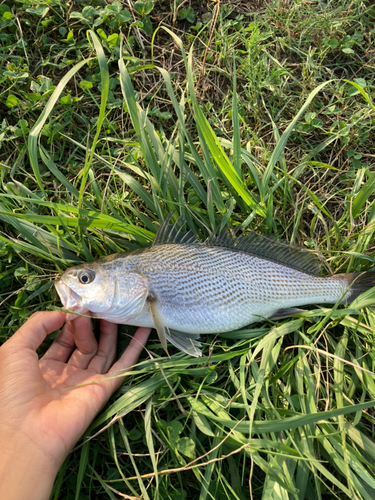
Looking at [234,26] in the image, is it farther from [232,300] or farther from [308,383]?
[308,383]

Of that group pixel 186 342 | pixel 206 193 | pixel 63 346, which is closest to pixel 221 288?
pixel 186 342

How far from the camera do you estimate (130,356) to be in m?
2.70

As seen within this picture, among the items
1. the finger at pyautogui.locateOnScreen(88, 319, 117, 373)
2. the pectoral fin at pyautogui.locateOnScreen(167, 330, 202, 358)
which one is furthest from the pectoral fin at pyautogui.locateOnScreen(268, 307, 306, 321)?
the finger at pyautogui.locateOnScreen(88, 319, 117, 373)

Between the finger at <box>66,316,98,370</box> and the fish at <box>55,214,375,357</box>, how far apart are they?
0.53 feet

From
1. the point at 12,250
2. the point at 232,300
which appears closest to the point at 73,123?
the point at 12,250

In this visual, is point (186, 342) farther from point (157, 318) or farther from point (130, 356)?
point (130, 356)

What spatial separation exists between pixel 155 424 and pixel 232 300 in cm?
123

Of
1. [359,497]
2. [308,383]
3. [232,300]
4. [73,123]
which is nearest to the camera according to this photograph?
[359,497]

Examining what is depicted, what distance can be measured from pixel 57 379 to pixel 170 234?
1.54m

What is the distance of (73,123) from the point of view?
3.26m

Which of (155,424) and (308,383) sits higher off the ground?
(308,383)

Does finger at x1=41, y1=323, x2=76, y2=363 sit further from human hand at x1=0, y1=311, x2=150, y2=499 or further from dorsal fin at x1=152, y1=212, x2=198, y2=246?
dorsal fin at x1=152, y1=212, x2=198, y2=246

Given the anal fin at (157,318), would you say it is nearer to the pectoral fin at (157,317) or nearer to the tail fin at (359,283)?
the pectoral fin at (157,317)

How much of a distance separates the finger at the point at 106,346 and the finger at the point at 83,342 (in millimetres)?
57
